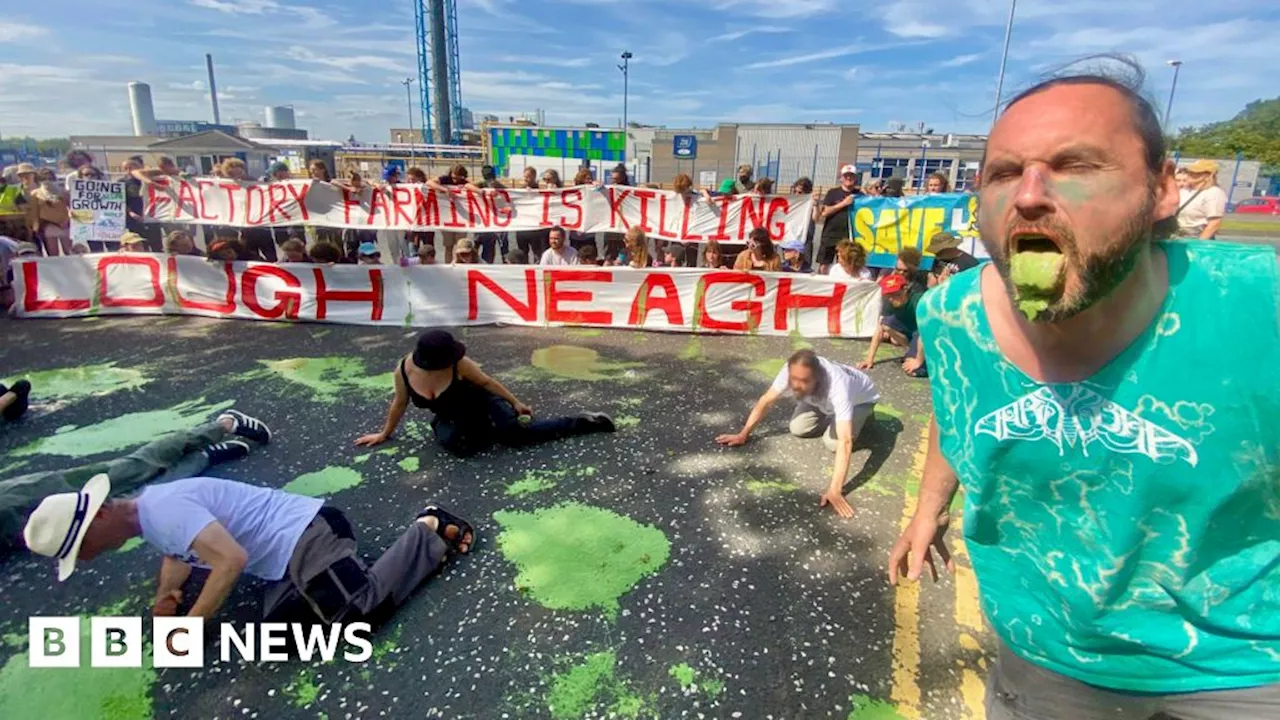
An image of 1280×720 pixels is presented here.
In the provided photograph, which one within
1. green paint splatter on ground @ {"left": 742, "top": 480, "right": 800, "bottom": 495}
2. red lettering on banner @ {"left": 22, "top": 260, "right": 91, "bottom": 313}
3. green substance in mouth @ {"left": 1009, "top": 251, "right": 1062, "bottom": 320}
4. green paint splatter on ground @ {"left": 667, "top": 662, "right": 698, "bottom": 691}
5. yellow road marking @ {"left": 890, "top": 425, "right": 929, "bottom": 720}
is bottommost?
green paint splatter on ground @ {"left": 667, "top": 662, "right": 698, "bottom": 691}

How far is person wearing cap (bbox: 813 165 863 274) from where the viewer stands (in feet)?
29.7

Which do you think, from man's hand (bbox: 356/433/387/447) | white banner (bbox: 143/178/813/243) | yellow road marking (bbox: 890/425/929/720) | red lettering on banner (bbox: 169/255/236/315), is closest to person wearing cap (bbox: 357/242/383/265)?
white banner (bbox: 143/178/813/243)

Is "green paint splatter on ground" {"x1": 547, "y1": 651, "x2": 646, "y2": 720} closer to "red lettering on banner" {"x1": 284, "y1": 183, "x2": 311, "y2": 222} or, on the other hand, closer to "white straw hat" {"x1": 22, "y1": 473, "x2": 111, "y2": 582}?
"white straw hat" {"x1": 22, "y1": 473, "x2": 111, "y2": 582}

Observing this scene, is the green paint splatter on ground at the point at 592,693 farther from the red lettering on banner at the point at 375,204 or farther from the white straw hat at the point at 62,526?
the red lettering on banner at the point at 375,204

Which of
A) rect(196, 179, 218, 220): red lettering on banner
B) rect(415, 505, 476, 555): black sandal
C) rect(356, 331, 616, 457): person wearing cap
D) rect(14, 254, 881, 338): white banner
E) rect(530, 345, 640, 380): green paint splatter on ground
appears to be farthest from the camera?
rect(196, 179, 218, 220): red lettering on banner

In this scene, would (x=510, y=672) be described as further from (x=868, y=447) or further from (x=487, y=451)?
(x=868, y=447)

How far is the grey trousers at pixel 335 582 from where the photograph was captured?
114 inches

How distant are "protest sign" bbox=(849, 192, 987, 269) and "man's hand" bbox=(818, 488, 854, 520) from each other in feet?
19.3

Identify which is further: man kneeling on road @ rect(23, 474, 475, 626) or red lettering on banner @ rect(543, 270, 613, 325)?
red lettering on banner @ rect(543, 270, 613, 325)

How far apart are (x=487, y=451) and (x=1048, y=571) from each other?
3935mm

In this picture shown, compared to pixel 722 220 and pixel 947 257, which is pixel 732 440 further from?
pixel 722 220

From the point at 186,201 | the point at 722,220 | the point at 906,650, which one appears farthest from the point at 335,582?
the point at 186,201

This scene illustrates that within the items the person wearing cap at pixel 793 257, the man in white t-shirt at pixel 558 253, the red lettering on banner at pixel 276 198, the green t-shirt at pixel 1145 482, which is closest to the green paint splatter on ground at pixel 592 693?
the green t-shirt at pixel 1145 482

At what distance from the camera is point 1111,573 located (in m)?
1.28
